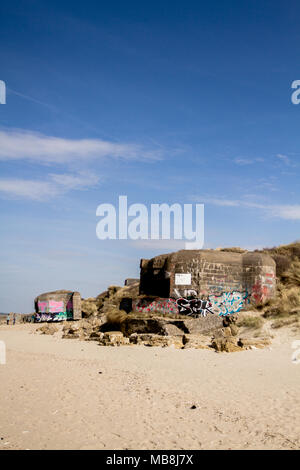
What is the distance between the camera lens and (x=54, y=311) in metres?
28.7

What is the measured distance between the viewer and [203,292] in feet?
59.3

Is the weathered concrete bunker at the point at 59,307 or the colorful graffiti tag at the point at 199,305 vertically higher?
the colorful graffiti tag at the point at 199,305

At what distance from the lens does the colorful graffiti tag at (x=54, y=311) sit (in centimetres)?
2858

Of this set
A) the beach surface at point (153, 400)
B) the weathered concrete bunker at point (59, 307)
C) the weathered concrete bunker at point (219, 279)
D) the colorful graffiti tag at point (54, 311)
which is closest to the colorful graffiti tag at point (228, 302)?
the weathered concrete bunker at point (219, 279)

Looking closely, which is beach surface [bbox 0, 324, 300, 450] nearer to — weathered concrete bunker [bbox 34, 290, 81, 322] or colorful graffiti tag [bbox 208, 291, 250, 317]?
colorful graffiti tag [bbox 208, 291, 250, 317]

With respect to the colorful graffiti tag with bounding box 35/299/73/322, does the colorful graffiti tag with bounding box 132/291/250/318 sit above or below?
above

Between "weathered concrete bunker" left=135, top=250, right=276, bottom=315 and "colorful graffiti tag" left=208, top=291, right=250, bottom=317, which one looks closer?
"colorful graffiti tag" left=208, top=291, right=250, bottom=317

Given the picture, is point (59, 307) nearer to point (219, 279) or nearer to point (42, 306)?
point (42, 306)

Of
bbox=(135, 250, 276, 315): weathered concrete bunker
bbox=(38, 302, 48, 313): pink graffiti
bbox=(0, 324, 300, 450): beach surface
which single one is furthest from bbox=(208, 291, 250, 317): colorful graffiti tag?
bbox=(38, 302, 48, 313): pink graffiti

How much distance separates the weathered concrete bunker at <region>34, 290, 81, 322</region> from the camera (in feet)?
93.8

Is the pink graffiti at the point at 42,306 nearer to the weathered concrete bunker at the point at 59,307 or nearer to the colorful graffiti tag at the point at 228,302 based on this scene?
the weathered concrete bunker at the point at 59,307

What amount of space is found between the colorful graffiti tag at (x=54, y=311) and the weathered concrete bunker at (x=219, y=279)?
447 inches
